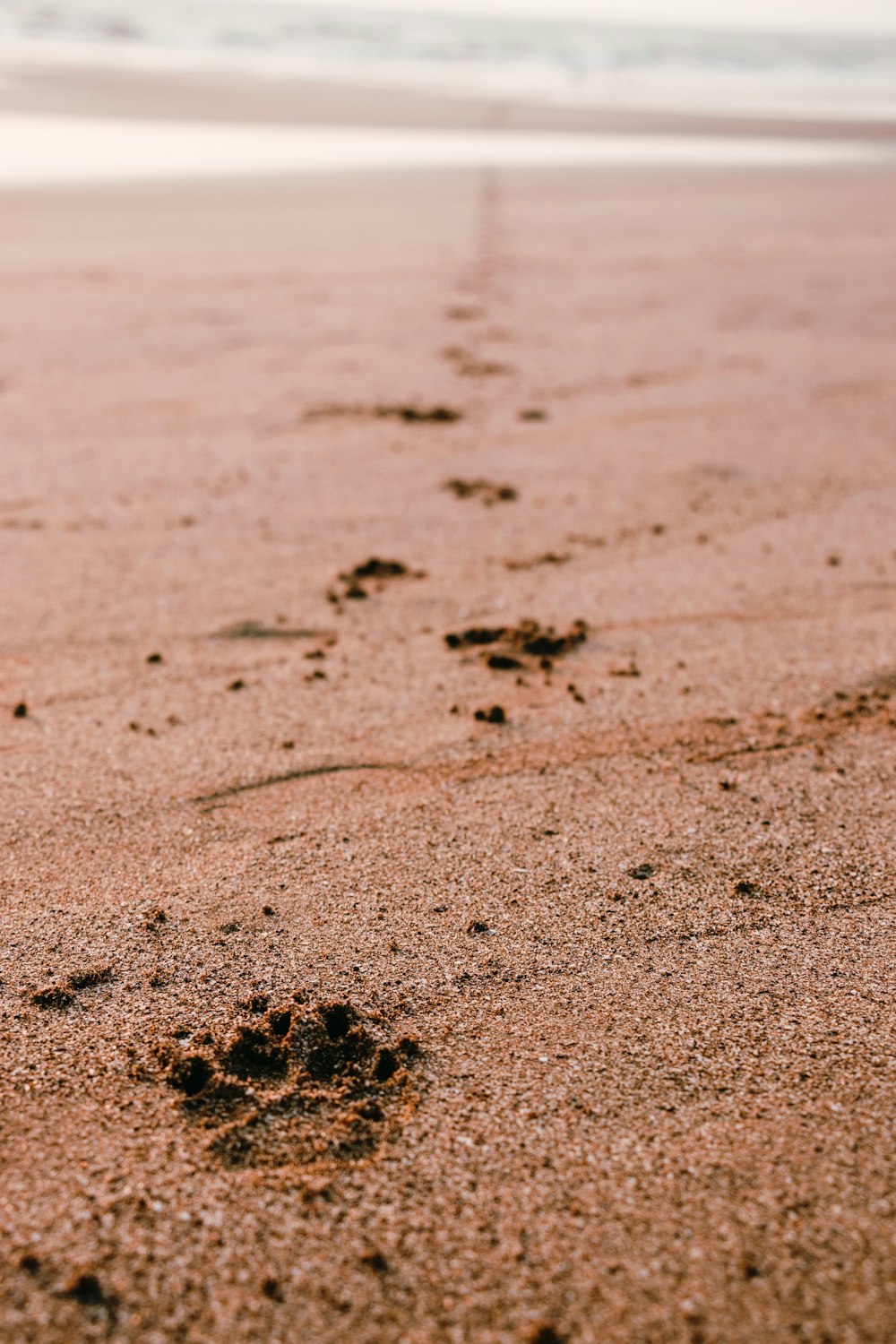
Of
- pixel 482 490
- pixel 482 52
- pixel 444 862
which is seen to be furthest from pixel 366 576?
pixel 482 52

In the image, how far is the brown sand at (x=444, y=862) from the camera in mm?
1449

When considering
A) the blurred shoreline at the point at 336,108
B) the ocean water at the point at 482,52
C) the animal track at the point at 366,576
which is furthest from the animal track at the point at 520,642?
the ocean water at the point at 482,52

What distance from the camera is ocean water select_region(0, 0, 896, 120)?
22.7 meters

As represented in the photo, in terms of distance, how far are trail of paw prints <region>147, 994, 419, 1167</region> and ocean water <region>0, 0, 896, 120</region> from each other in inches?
781

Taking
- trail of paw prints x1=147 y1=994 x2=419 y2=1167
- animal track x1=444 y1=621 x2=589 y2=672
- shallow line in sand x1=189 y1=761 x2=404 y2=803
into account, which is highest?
animal track x1=444 y1=621 x2=589 y2=672

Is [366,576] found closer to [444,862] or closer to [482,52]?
[444,862]

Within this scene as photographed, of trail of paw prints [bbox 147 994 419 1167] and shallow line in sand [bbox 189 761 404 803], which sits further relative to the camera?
shallow line in sand [bbox 189 761 404 803]

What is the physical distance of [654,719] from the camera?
262 cm

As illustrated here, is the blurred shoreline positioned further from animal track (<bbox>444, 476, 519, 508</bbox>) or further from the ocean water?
animal track (<bbox>444, 476, 519, 508</bbox>)

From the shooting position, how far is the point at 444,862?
→ 216cm

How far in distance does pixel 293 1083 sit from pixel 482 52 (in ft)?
109

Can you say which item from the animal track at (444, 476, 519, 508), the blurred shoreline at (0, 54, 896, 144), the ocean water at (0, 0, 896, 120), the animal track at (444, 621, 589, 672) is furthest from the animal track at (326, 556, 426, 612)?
the ocean water at (0, 0, 896, 120)

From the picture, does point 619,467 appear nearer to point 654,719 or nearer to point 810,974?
point 654,719

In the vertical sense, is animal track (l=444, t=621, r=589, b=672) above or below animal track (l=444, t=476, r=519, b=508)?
below
